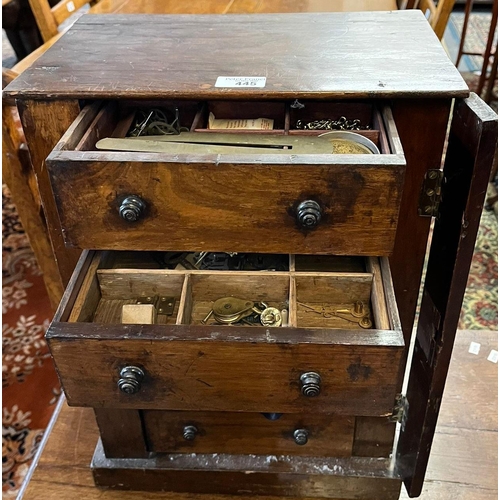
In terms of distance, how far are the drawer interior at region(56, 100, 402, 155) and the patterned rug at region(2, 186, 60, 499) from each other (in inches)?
40.4

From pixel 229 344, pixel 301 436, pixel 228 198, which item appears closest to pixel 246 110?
pixel 228 198

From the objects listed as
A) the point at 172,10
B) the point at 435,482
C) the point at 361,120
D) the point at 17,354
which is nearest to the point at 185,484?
the point at 435,482

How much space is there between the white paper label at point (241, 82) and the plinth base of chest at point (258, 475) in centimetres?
65

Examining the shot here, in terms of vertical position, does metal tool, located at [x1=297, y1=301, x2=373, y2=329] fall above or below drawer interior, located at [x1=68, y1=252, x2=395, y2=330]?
below

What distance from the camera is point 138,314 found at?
81cm

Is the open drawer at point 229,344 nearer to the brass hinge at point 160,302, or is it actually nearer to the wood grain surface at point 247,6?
the brass hinge at point 160,302

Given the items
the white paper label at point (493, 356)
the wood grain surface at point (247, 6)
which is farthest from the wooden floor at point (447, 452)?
the wood grain surface at point (247, 6)

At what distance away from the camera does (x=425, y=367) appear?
926 millimetres

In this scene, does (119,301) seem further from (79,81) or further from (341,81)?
(341,81)

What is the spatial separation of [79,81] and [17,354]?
1262mm

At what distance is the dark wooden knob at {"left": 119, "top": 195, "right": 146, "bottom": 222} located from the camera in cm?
69

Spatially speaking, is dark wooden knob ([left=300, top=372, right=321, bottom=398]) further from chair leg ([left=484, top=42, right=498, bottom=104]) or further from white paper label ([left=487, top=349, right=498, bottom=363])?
chair leg ([left=484, top=42, right=498, bottom=104])

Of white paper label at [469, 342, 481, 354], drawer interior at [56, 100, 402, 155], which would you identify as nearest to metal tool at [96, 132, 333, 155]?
drawer interior at [56, 100, 402, 155]

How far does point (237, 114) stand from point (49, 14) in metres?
1.30
